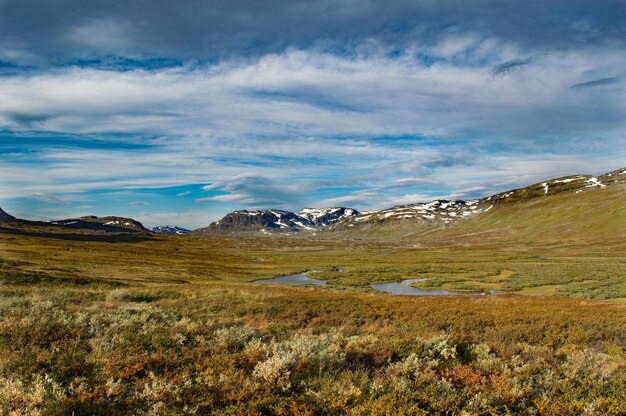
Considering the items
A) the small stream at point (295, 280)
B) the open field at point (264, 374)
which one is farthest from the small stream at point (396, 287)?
the open field at point (264, 374)

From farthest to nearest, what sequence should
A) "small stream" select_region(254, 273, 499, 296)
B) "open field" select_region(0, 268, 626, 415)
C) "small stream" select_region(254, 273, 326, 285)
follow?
"small stream" select_region(254, 273, 326, 285) → "small stream" select_region(254, 273, 499, 296) → "open field" select_region(0, 268, 626, 415)

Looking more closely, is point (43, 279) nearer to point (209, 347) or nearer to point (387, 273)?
point (209, 347)

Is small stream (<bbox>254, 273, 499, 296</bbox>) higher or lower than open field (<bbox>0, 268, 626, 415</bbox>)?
lower

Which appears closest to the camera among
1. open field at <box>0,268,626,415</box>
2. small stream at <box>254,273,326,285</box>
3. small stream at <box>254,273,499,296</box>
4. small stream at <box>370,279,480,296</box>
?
open field at <box>0,268,626,415</box>

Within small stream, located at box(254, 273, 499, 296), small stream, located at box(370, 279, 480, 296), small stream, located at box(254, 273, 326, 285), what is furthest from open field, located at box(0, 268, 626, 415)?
small stream, located at box(254, 273, 326, 285)

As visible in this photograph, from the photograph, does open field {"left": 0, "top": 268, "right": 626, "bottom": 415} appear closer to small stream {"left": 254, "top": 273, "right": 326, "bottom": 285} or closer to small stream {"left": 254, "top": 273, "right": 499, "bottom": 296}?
small stream {"left": 254, "top": 273, "right": 499, "bottom": 296}

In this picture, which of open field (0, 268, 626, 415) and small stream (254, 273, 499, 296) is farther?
small stream (254, 273, 499, 296)

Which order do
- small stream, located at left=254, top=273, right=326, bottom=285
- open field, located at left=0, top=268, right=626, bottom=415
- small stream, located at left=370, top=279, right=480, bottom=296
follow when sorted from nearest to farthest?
open field, located at left=0, top=268, right=626, bottom=415, small stream, located at left=370, top=279, right=480, bottom=296, small stream, located at left=254, top=273, right=326, bottom=285

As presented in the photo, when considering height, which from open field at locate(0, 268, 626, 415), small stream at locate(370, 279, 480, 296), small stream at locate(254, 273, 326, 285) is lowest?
small stream at locate(370, 279, 480, 296)

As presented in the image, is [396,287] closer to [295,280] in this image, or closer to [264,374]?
[295,280]

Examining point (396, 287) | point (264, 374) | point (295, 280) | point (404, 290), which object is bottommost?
point (396, 287)

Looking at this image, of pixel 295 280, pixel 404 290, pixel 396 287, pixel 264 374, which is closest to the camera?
pixel 264 374

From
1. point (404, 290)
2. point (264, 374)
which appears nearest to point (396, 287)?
point (404, 290)

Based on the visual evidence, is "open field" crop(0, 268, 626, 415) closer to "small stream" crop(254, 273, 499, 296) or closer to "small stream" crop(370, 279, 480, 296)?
"small stream" crop(254, 273, 499, 296)
